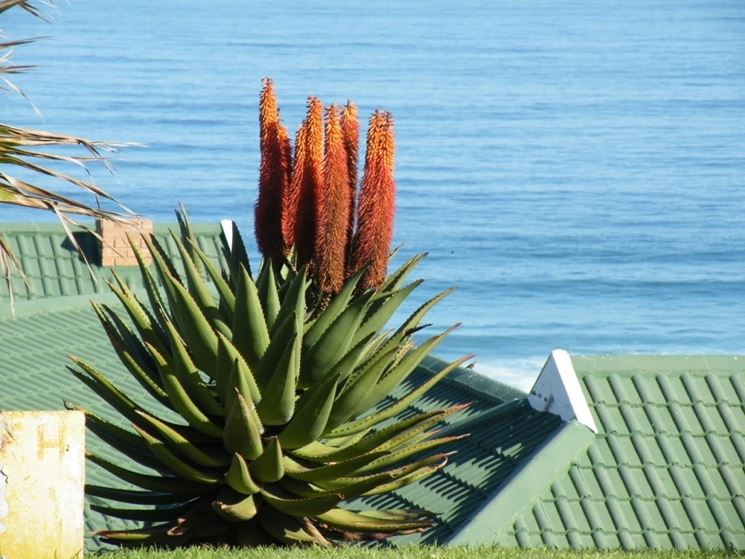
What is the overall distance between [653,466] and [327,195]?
12.0 ft

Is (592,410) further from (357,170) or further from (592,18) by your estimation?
(592,18)

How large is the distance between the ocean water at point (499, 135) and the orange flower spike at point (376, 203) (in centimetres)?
4996

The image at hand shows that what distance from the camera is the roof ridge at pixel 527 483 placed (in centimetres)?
1077

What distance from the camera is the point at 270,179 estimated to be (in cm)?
969

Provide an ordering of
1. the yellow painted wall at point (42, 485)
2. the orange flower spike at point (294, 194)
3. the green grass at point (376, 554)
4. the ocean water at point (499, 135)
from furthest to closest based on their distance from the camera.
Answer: the ocean water at point (499, 135)
the orange flower spike at point (294, 194)
the green grass at point (376, 554)
the yellow painted wall at point (42, 485)

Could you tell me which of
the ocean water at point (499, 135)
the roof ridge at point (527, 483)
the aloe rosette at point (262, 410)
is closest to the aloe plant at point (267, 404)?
the aloe rosette at point (262, 410)

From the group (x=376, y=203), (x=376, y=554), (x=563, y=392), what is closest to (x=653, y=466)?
(x=563, y=392)

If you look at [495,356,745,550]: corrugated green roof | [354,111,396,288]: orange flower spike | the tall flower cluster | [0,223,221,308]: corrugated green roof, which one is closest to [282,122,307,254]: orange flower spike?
the tall flower cluster

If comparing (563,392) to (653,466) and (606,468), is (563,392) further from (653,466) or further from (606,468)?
(653,466)

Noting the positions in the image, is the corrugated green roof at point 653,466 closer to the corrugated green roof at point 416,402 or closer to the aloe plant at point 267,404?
the corrugated green roof at point 416,402

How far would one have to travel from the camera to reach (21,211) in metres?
95.1

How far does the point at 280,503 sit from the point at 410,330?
134 centimetres

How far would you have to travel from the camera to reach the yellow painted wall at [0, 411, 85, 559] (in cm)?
677

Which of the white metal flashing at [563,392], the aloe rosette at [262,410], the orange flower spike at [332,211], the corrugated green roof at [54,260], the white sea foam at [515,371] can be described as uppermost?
the orange flower spike at [332,211]
